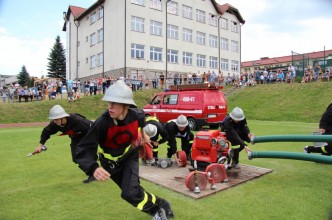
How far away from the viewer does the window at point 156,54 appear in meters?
38.6

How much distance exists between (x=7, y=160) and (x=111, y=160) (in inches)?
230

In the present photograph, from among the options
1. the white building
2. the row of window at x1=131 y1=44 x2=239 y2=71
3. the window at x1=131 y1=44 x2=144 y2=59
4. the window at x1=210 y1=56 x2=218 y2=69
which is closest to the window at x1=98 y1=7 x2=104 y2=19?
the white building

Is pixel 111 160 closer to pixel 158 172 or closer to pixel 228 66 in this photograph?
pixel 158 172

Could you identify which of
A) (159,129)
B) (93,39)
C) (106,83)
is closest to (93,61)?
(93,39)

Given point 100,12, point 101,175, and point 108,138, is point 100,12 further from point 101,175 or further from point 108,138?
point 101,175

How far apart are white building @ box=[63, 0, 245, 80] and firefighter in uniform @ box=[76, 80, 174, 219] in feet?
105

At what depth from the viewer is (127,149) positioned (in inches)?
165

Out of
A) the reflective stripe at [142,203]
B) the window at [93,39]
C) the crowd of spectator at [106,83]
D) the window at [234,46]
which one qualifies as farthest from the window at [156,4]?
the reflective stripe at [142,203]

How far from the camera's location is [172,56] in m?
40.7

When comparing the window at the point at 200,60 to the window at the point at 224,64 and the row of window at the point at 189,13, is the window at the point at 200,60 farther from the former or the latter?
the row of window at the point at 189,13

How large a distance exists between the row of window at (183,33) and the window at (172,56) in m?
1.97

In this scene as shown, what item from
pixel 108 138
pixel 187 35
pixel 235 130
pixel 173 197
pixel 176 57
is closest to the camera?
pixel 108 138

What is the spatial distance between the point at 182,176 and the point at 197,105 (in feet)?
31.7

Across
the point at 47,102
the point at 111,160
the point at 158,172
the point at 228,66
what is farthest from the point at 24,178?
the point at 228,66
